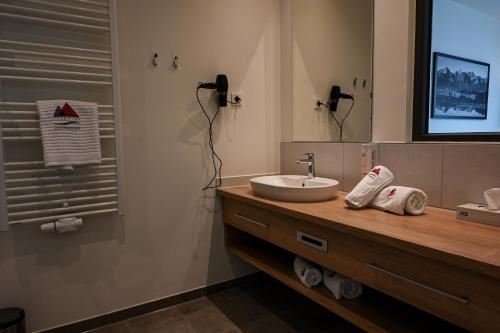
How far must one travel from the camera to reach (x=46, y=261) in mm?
1741

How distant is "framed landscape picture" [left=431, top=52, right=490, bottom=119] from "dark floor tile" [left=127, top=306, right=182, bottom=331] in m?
1.88

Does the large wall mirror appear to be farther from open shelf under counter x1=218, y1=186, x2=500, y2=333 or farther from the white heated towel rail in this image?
the white heated towel rail

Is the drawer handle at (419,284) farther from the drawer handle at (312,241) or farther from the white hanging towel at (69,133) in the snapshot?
the white hanging towel at (69,133)

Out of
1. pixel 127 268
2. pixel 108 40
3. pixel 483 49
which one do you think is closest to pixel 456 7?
pixel 483 49

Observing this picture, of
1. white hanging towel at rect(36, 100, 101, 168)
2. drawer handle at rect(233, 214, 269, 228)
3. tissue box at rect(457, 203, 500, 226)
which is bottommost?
drawer handle at rect(233, 214, 269, 228)

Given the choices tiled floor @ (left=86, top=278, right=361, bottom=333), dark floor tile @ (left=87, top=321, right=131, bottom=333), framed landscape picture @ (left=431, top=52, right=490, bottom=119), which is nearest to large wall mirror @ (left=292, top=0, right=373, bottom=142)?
framed landscape picture @ (left=431, top=52, right=490, bottom=119)

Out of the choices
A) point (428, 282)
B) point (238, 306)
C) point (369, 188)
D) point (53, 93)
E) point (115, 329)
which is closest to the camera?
point (428, 282)

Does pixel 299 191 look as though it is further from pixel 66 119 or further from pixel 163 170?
pixel 66 119

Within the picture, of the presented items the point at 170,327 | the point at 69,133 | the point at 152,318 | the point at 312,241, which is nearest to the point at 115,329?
the point at 152,318

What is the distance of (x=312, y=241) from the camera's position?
1545 millimetres

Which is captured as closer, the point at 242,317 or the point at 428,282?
the point at 428,282

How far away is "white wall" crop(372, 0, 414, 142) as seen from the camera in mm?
1668

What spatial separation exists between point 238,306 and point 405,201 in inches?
50.5

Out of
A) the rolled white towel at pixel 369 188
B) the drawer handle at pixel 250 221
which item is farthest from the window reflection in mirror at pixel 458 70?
the drawer handle at pixel 250 221
